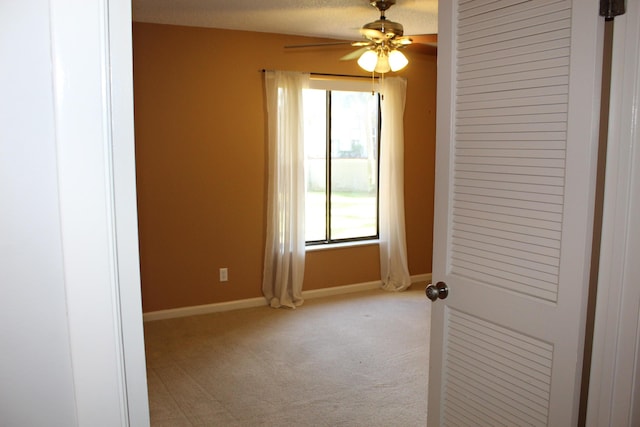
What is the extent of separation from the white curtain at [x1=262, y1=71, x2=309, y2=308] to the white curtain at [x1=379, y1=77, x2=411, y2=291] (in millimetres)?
970

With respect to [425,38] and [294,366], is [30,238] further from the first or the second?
[425,38]

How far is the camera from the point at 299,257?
16.3ft

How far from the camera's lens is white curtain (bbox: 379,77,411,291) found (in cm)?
534

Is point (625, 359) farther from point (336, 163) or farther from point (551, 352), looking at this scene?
point (336, 163)

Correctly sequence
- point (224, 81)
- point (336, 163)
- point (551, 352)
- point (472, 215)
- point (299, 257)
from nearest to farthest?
1. point (551, 352)
2. point (472, 215)
3. point (224, 81)
4. point (299, 257)
5. point (336, 163)

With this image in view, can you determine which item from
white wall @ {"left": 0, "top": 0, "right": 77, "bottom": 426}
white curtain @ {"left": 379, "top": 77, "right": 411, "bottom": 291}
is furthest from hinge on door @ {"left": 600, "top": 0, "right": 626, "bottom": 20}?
white curtain @ {"left": 379, "top": 77, "right": 411, "bottom": 291}

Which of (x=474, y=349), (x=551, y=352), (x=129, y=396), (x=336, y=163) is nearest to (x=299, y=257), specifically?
(x=336, y=163)

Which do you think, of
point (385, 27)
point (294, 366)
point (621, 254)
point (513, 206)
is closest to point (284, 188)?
point (294, 366)

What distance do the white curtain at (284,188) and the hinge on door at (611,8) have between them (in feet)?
11.5

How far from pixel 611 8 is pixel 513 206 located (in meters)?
0.65

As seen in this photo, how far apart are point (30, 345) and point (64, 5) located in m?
0.50

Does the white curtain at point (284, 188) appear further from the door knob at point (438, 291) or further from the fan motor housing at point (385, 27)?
the door knob at point (438, 291)

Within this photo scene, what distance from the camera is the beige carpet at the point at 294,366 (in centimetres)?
299

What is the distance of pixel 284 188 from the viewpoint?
15.8 feet
